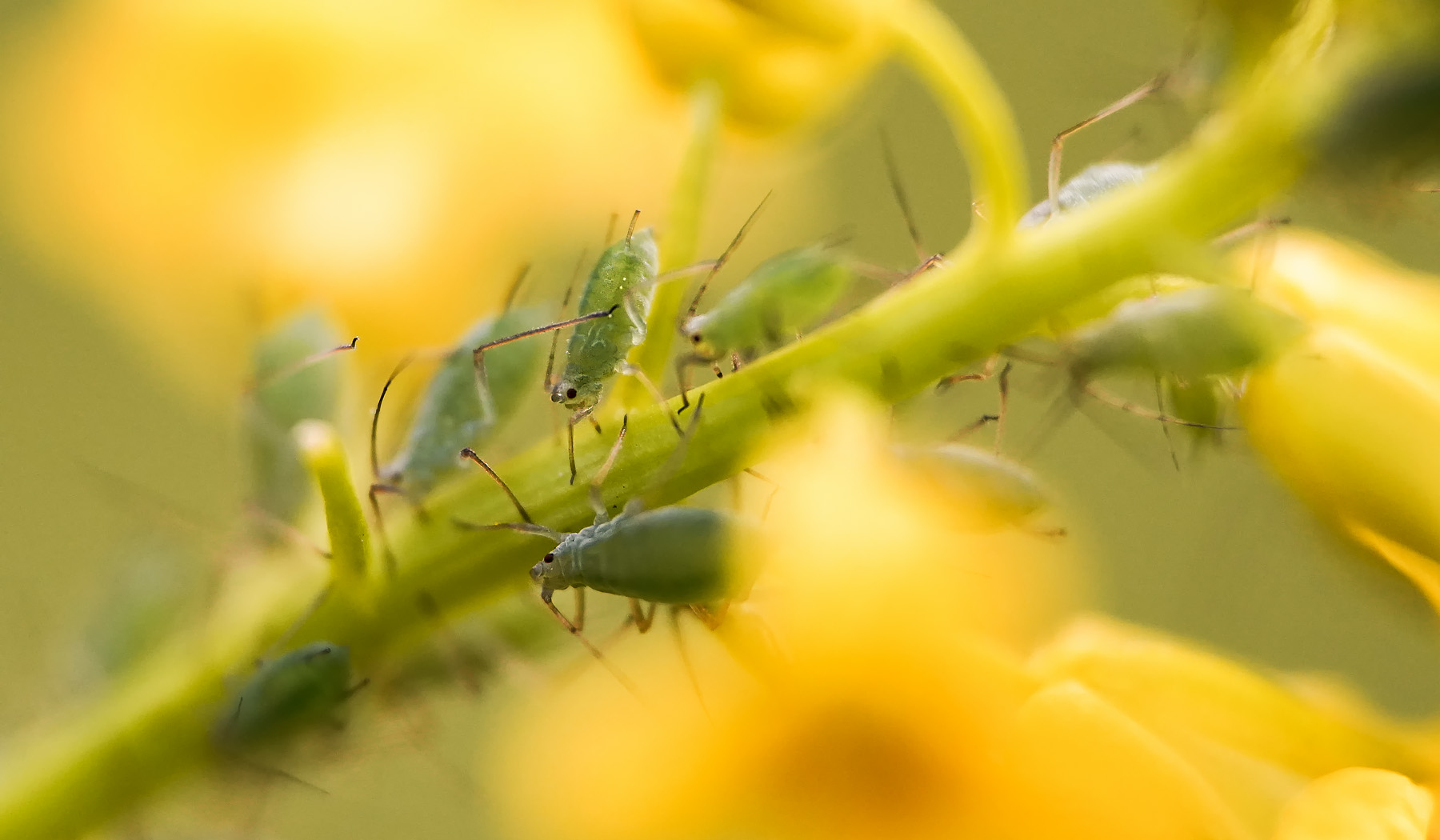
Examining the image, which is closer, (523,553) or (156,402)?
(523,553)

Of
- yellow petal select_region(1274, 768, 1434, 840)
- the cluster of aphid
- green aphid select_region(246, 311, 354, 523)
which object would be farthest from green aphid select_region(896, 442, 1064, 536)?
green aphid select_region(246, 311, 354, 523)

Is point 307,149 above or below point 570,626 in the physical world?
above

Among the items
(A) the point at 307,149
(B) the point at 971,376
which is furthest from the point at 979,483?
(A) the point at 307,149

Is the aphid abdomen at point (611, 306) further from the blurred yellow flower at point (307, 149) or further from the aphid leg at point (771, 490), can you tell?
the blurred yellow flower at point (307, 149)

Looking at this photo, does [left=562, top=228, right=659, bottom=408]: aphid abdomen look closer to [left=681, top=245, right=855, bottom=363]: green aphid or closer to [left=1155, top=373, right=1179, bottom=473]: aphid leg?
[left=681, top=245, right=855, bottom=363]: green aphid

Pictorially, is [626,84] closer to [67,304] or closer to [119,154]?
[119,154]

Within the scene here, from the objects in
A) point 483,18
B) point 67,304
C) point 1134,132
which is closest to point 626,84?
point 483,18

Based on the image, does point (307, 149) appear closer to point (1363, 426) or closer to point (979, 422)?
point (979, 422)
